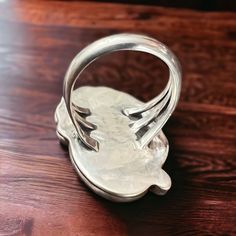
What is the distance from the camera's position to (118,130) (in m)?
0.66

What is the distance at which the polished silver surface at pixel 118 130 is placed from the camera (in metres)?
0.56

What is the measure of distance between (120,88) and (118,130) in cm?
11

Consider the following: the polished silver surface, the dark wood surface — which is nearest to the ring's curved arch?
the polished silver surface

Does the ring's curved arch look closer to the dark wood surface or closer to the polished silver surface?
the polished silver surface

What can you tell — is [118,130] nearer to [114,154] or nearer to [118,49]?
[114,154]

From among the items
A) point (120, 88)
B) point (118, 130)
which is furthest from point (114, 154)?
point (120, 88)

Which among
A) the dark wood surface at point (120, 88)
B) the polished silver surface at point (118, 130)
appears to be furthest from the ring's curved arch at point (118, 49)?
the dark wood surface at point (120, 88)

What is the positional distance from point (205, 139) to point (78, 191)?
0.68 ft

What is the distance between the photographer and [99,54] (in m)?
0.55

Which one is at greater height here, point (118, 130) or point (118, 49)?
point (118, 49)

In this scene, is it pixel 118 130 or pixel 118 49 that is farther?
pixel 118 130

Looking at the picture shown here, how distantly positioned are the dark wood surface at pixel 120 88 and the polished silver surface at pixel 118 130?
0.02 metres

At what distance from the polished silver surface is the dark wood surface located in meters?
0.02

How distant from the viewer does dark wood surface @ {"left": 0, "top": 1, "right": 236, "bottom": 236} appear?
1.94 ft
